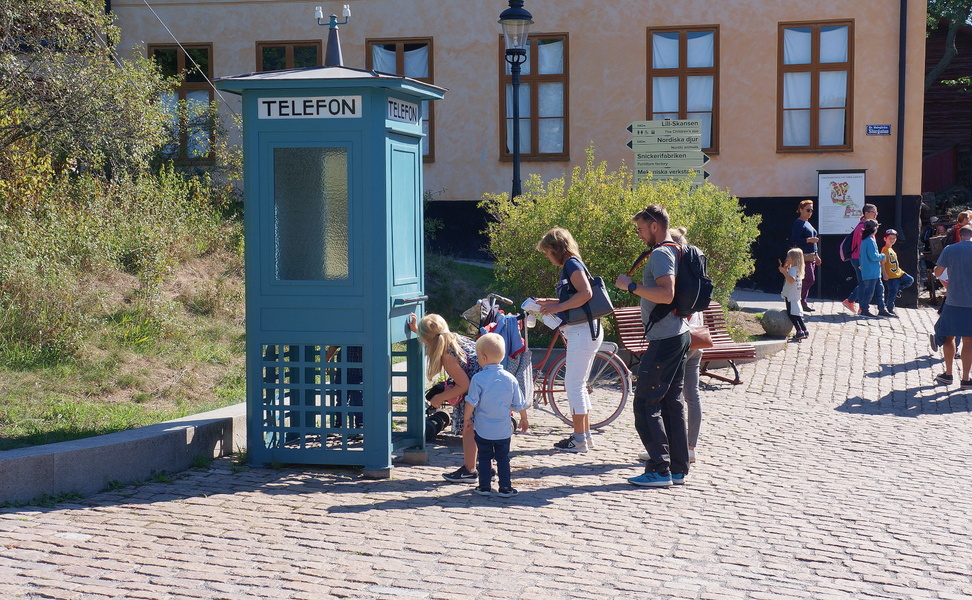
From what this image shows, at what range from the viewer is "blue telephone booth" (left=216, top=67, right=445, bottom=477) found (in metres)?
6.62

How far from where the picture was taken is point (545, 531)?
18.1 ft

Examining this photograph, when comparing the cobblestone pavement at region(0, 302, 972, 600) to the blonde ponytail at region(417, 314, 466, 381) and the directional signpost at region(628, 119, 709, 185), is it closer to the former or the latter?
the blonde ponytail at region(417, 314, 466, 381)

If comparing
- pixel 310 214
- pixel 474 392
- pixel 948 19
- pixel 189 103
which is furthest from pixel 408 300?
pixel 948 19

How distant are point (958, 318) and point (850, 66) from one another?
924cm

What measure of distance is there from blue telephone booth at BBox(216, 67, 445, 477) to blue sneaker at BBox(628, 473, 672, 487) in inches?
64.3

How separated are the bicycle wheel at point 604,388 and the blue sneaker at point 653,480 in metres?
1.80

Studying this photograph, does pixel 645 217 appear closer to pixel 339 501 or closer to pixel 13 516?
pixel 339 501

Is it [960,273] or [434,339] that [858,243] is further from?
[434,339]

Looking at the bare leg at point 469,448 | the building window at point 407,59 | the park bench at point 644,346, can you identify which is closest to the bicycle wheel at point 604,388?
the park bench at point 644,346

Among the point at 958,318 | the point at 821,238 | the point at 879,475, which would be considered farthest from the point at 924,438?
the point at 821,238

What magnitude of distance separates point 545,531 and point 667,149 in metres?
10.2

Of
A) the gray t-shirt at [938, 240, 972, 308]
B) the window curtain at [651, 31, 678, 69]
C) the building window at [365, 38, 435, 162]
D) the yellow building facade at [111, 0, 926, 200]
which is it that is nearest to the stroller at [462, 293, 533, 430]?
the gray t-shirt at [938, 240, 972, 308]

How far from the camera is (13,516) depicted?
5512 mm

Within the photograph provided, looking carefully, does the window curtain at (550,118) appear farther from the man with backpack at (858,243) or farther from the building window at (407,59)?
the man with backpack at (858,243)
